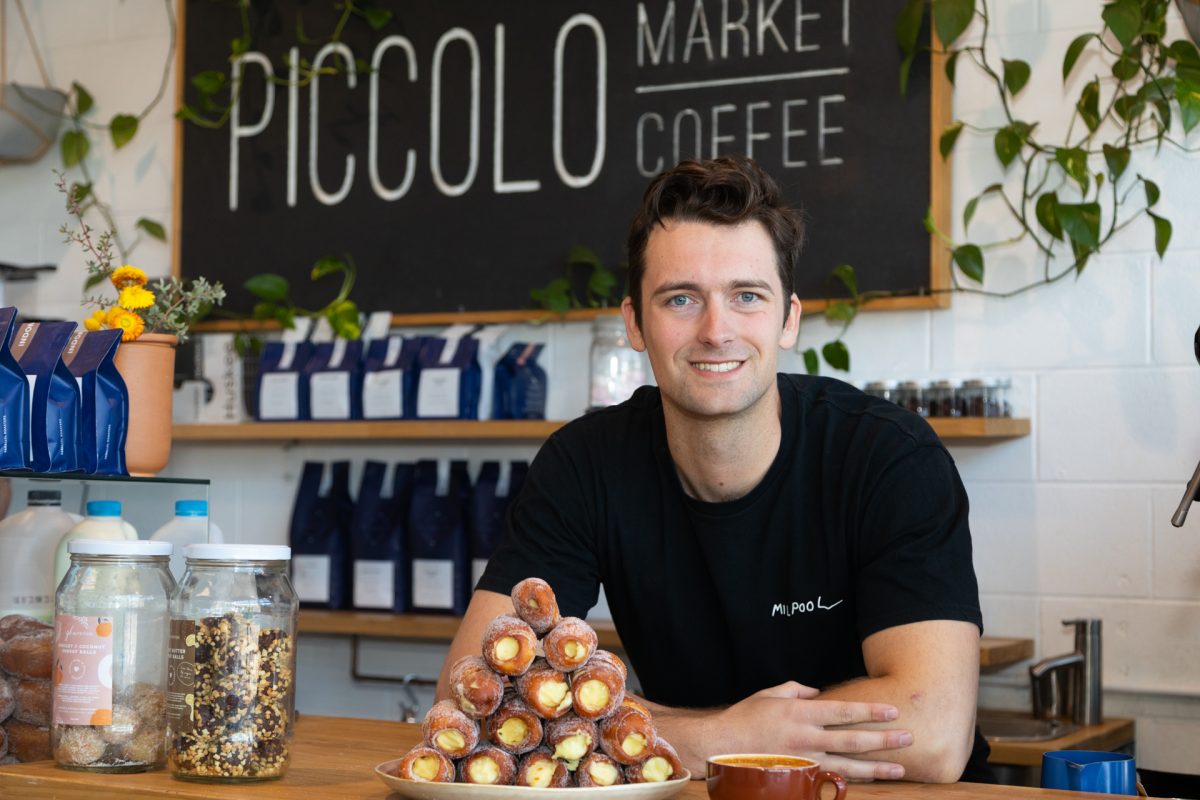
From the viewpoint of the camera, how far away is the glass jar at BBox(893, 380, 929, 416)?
2684mm

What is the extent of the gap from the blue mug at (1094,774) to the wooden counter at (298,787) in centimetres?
3

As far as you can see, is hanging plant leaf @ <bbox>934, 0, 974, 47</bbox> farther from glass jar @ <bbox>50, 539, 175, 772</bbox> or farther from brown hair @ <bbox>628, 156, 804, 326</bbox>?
glass jar @ <bbox>50, 539, 175, 772</bbox>

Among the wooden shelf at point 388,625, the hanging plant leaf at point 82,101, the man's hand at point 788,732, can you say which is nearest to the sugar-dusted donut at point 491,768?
the man's hand at point 788,732

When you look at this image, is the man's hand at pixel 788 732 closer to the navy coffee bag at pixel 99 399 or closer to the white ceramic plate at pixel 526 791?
the white ceramic plate at pixel 526 791

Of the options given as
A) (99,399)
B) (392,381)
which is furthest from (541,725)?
(392,381)

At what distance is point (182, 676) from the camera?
49.7 inches

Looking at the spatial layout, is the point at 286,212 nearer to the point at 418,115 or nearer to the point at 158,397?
the point at 418,115

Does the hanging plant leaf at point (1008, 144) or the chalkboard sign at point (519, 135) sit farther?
the chalkboard sign at point (519, 135)

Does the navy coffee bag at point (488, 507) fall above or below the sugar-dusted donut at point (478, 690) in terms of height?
above

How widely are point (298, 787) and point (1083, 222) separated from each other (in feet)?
6.26

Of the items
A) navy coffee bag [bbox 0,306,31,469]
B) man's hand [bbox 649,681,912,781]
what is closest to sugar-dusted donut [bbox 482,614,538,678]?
man's hand [bbox 649,681,912,781]

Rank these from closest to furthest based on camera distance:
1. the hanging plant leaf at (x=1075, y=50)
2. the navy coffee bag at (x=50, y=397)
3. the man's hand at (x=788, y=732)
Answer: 1. the man's hand at (x=788, y=732)
2. the navy coffee bag at (x=50, y=397)
3. the hanging plant leaf at (x=1075, y=50)

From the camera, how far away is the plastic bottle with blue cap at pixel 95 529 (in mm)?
1521

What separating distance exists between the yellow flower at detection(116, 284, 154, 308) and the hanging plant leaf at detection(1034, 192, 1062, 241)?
1628 mm
